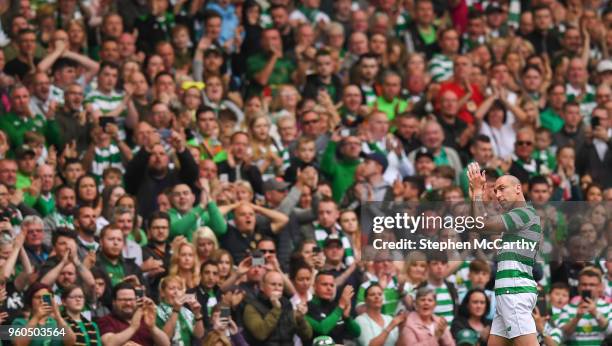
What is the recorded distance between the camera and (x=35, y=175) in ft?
65.9

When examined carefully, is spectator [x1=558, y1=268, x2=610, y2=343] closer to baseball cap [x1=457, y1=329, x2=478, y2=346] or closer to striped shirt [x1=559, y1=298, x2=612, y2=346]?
striped shirt [x1=559, y1=298, x2=612, y2=346]

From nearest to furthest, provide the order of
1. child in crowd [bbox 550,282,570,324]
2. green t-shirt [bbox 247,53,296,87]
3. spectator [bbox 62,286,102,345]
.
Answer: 1. spectator [bbox 62,286,102,345]
2. child in crowd [bbox 550,282,570,324]
3. green t-shirt [bbox 247,53,296,87]

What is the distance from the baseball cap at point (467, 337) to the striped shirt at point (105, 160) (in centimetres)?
439

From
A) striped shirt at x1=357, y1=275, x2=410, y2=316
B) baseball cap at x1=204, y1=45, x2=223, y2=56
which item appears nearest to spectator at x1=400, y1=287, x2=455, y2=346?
striped shirt at x1=357, y1=275, x2=410, y2=316

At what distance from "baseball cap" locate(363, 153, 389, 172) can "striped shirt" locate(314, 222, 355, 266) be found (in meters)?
1.28

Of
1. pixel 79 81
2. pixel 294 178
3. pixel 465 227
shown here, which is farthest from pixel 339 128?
pixel 465 227

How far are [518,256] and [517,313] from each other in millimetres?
485

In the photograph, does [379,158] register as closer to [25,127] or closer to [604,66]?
[25,127]

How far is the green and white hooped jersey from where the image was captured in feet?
53.2

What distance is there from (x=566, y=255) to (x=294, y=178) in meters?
3.15

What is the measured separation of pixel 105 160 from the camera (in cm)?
2109

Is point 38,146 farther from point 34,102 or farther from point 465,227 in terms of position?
point 465,227

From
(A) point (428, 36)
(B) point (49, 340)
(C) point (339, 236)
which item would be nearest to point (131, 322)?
(B) point (49, 340)

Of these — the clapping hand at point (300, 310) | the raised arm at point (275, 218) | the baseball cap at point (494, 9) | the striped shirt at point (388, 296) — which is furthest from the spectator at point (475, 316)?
the baseball cap at point (494, 9)
